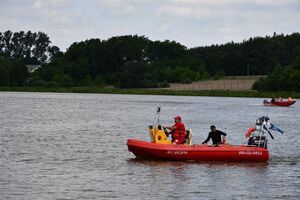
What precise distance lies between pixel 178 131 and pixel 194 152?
1150 mm

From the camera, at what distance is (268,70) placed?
597 feet

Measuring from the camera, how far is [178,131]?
1330 inches

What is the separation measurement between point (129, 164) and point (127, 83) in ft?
448

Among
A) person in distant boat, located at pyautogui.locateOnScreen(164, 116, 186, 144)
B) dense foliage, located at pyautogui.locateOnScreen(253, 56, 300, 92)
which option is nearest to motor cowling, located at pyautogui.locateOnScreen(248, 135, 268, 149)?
person in distant boat, located at pyautogui.locateOnScreen(164, 116, 186, 144)

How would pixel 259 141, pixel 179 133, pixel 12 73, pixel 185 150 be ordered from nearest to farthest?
1. pixel 185 150
2. pixel 179 133
3. pixel 259 141
4. pixel 12 73

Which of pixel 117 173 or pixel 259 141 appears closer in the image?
pixel 117 173

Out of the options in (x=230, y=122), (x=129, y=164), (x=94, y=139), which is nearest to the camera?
(x=129, y=164)

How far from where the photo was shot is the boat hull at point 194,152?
3359cm

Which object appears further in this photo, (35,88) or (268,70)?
(268,70)

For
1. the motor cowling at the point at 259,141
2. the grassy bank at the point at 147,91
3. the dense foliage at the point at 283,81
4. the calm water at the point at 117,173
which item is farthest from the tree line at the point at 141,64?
the motor cowling at the point at 259,141

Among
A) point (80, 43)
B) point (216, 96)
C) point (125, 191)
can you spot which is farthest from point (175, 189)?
point (80, 43)

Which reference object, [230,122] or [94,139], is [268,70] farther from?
[94,139]

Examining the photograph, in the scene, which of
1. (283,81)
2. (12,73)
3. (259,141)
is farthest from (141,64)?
(259,141)

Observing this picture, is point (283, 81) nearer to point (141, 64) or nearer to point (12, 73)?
point (141, 64)
